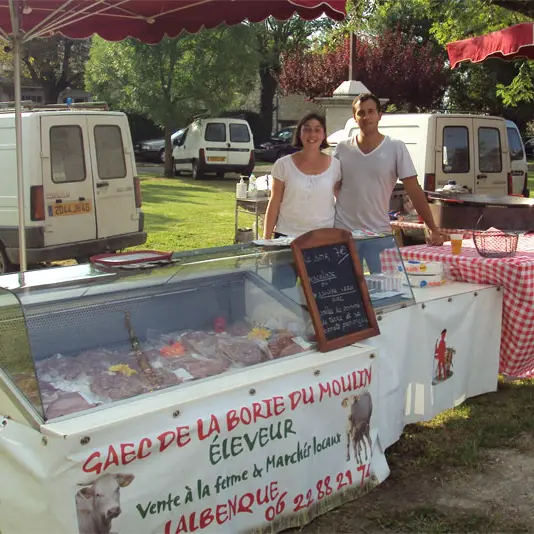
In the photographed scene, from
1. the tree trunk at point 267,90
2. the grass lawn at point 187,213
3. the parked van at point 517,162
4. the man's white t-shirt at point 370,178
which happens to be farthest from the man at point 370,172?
the tree trunk at point 267,90

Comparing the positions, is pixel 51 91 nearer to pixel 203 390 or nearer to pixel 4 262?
pixel 4 262

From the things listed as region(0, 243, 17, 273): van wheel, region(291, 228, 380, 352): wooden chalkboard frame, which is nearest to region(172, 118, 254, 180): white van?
region(0, 243, 17, 273): van wheel

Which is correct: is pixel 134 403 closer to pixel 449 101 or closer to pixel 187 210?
pixel 187 210

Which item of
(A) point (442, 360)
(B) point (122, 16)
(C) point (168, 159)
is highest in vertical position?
(B) point (122, 16)

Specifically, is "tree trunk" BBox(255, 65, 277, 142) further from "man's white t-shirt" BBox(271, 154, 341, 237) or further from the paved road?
"man's white t-shirt" BBox(271, 154, 341, 237)

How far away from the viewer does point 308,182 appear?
444 centimetres

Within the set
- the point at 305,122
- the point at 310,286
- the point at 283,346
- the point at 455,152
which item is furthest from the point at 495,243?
the point at 455,152

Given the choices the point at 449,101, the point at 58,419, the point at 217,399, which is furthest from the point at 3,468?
the point at 449,101

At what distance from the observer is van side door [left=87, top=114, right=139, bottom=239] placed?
8.61 m

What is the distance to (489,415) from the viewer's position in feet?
14.5

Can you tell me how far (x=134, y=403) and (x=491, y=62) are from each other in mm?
29049

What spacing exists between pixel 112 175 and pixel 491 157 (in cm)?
525

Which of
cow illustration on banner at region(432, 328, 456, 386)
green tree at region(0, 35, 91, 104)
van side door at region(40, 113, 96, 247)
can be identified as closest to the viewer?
cow illustration on banner at region(432, 328, 456, 386)

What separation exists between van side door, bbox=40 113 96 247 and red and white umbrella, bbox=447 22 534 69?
4519 millimetres
